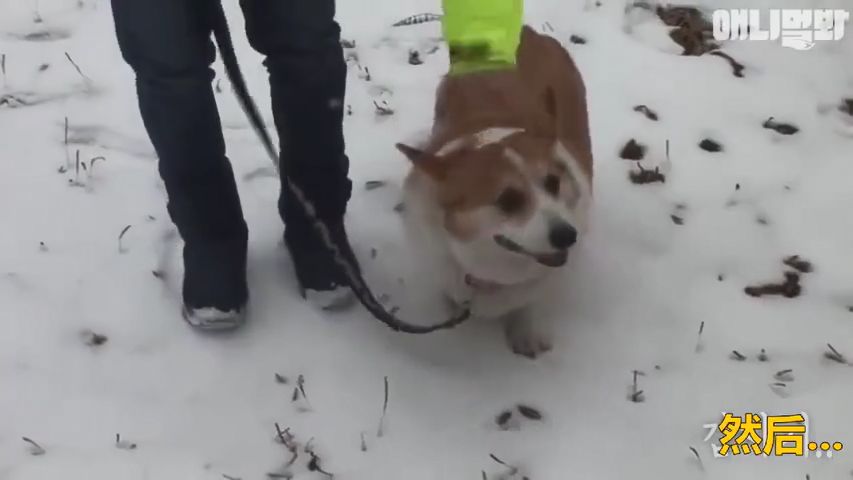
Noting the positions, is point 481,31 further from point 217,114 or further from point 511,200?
point 217,114

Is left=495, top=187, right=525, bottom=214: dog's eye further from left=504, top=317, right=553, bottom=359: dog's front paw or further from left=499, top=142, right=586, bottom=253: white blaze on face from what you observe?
left=504, top=317, right=553, bottom=359: dog's front paw

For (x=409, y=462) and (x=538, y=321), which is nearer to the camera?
(x=409, y=462)

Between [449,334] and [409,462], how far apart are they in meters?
0.33

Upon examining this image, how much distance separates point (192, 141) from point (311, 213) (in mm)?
264

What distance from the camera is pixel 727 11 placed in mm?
2891

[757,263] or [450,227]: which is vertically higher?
[450,227]

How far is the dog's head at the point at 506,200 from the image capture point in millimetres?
1545

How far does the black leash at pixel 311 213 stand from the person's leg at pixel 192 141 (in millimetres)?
25

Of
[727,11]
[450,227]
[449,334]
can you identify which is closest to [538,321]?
[449,334]

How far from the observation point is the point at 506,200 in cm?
155

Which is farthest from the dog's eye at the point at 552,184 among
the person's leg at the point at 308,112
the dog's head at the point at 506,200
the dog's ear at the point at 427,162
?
the person's leg at the point at 308,112

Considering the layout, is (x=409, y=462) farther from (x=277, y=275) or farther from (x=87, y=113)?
(x=87, y=113)

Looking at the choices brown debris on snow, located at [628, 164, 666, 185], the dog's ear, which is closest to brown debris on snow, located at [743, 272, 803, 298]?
brown debris on snow, located at [628, 164, 666, 185]

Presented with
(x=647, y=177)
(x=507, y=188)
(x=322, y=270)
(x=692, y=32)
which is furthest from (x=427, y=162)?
(x=692, y=32)
